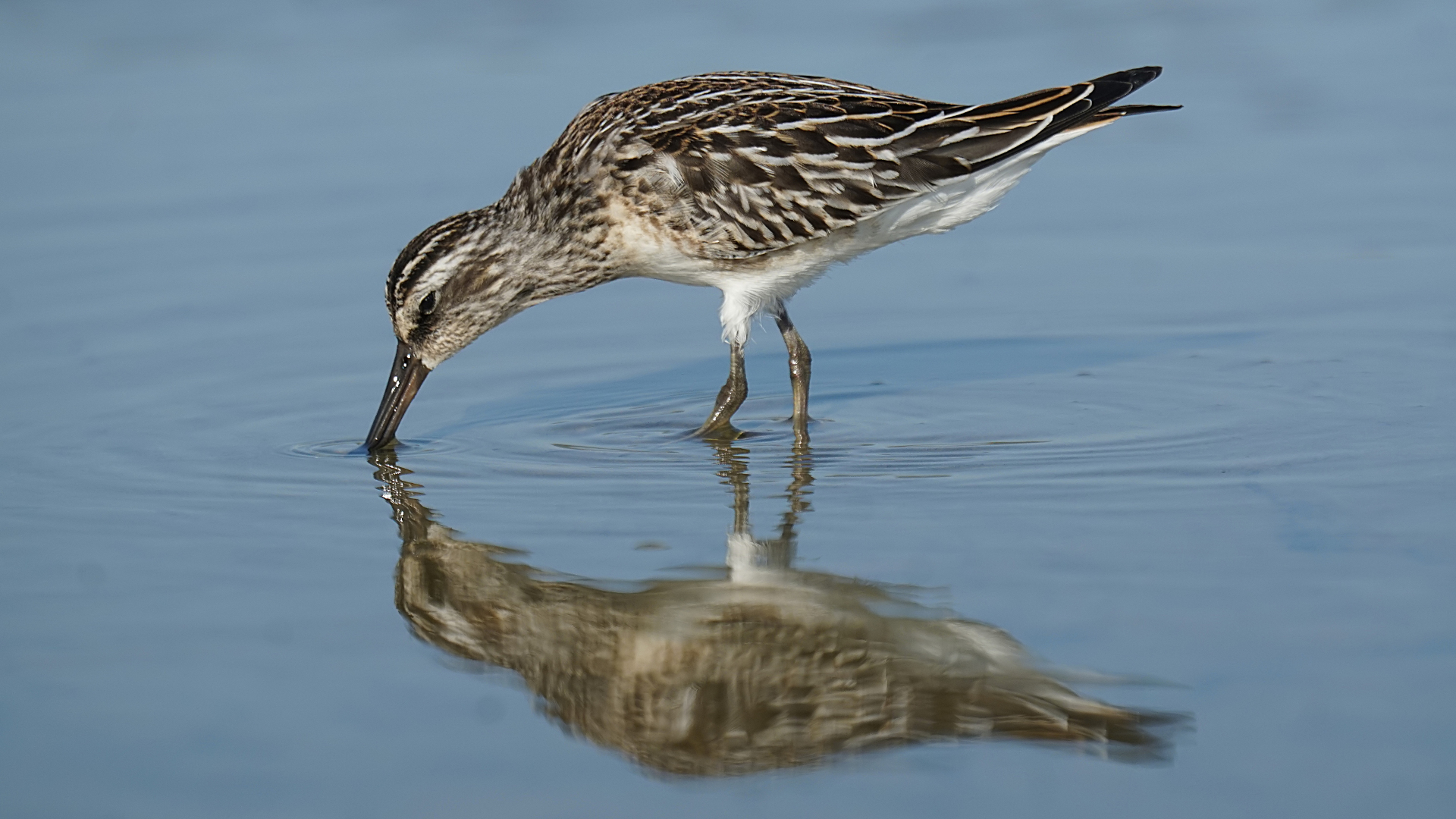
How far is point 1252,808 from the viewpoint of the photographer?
15.9 feet

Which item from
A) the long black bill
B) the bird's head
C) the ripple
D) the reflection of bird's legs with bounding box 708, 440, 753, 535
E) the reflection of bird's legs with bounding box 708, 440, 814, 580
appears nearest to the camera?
the reflection of bird's legs with bounding box 708, 440, 814, 580

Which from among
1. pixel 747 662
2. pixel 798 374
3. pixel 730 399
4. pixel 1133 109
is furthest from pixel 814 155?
pixel 747 662

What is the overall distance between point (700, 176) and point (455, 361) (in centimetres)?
218

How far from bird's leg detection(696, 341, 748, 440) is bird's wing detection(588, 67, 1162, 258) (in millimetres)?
623

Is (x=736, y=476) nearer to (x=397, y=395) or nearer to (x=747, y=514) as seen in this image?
(x=747, y=514)

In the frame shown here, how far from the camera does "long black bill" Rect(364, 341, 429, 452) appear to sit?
8.84m

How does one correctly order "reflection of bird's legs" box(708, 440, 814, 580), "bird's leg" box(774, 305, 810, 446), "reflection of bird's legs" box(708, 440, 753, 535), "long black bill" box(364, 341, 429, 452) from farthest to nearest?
1. "bird's leg" box(774, 305, 810, 446)
2. "long black bill" box(364, 341, 429, 452)
3. "reflection of bird's legs" box(708, 440, 753, 535)
4. "reflection of bird's legs" box(708, 440, 814, 580)

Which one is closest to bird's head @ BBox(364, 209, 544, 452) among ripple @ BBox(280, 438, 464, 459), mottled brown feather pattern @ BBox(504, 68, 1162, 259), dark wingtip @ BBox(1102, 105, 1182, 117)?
ripple @ BBox(280, 438, 464, 459)

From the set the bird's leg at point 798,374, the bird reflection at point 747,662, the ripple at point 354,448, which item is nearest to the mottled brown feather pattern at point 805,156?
the bird's leg at point 798,374

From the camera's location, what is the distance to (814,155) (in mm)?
9016

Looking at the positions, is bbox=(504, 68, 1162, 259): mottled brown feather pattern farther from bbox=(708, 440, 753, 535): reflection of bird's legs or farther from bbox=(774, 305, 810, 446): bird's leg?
bbox=(708, 440, 753, 535): reflection of bird's legs

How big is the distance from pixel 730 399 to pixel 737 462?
3.25 feet

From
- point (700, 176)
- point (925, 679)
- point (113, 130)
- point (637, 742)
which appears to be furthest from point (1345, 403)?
point (113, 130)

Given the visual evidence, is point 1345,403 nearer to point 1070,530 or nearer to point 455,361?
point 1070,530
